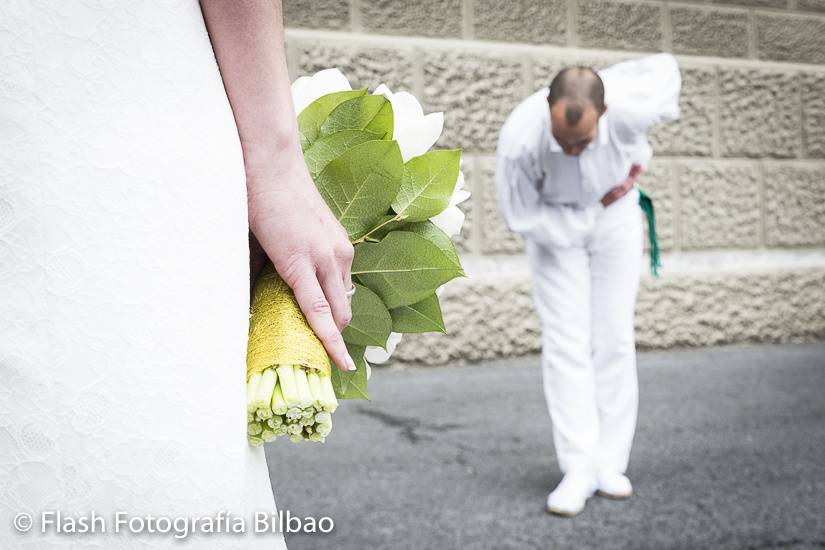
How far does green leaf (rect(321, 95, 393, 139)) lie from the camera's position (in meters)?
0.97

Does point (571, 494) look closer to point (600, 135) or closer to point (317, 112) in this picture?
point (600, 135)

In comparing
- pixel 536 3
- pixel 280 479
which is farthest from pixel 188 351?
pixel 536 3

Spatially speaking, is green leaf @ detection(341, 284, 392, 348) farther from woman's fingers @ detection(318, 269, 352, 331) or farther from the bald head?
the bald head

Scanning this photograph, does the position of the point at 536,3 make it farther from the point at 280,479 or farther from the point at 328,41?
the point at 280,479

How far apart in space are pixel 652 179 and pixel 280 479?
360 centimetres

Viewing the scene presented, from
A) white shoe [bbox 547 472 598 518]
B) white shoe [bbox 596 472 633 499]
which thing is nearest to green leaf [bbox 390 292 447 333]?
white shoe [bbox 547 472 598 518]

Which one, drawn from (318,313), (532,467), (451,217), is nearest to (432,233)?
(451,217)

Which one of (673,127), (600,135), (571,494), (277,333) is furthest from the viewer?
(673,127)

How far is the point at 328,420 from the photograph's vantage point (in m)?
0.73

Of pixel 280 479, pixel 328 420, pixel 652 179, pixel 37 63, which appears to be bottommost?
pixel 280 479

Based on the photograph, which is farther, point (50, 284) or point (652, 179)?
point (652, 179)

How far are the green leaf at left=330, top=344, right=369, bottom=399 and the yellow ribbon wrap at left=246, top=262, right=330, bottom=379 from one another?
6.5 inches

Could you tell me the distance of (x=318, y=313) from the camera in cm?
78

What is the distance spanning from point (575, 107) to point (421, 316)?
2397mm
